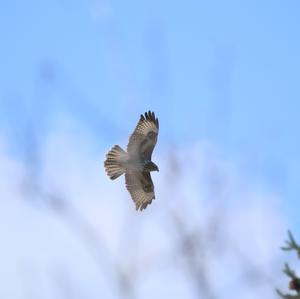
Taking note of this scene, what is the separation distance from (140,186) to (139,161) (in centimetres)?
91

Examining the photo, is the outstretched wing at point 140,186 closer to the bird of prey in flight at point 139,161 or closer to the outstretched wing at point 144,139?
the bird of prey in flight at point 139,161

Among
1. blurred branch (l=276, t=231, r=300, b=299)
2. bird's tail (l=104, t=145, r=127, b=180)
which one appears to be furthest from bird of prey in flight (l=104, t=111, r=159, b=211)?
blurred branch (l=276, t=231, r=300, b=299)

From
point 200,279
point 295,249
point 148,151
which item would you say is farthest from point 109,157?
point 200,279

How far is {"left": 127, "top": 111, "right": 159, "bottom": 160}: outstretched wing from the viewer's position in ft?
54.3

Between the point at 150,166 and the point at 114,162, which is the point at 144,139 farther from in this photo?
the point at 114,162

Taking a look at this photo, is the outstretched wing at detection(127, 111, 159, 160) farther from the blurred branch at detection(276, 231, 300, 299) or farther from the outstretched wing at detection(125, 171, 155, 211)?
the blurred branch at detection(276, 231, 300, 299)

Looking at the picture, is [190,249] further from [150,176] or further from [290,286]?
[150,176]

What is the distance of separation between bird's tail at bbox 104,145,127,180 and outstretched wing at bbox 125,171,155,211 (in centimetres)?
38

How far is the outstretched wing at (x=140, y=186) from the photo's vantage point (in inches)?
672

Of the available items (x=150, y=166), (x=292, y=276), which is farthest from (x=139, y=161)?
(x=292, y=276)

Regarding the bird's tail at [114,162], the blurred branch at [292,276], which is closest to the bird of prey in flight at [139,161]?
the bird's tail at [114,162]

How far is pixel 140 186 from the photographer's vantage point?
1727 centimetres

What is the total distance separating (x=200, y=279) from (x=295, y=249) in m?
1.75

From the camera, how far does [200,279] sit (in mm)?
6262
